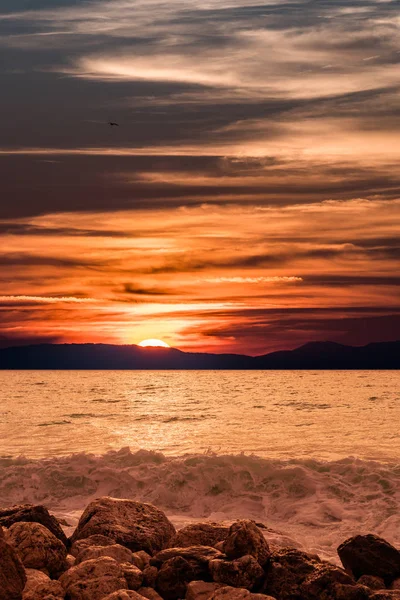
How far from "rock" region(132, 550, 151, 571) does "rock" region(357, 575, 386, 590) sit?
118 inches

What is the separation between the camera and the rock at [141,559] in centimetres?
1070

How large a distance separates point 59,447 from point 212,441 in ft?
24.1

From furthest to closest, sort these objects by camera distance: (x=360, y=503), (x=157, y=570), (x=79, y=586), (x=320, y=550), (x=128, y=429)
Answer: (x=128, y=429) → (x=360, y=503) → (x=320, y=550) → (x=157, y=570) → (x=79, y=586)

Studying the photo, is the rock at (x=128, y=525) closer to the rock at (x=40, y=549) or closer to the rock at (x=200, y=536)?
the rock at (x=200, y=536)

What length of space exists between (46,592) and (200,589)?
193 cm

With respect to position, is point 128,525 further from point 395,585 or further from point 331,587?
point 395,585

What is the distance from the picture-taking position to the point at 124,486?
20.4 meters

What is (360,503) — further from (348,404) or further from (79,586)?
(348,404)

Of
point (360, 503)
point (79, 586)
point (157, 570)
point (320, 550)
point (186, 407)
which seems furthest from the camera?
point (186, 407)

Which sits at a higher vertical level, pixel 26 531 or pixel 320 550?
pixel 26 531

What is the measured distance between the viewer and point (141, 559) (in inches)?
428

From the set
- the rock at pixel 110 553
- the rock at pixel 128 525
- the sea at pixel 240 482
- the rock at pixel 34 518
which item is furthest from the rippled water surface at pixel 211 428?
the rock at pixel 110 553

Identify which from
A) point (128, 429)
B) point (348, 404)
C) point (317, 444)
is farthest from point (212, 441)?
point (348, 404)

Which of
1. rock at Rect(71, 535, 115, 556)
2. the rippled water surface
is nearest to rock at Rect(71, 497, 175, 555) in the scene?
rock at Rect(71, 535, 115, 556)
